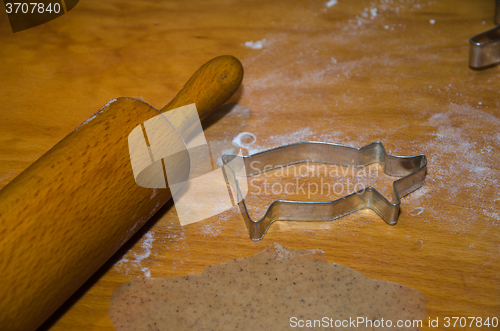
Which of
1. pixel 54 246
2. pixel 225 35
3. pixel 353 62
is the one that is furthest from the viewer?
pixel 225 35

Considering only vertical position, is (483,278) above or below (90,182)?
below

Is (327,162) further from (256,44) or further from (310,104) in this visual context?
(256,44)

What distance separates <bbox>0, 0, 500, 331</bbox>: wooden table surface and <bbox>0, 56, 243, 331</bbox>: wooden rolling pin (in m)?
0.09

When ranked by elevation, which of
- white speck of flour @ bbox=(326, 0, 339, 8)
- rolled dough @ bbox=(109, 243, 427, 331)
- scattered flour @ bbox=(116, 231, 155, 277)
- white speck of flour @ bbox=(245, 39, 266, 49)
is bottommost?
rolled dough @ bbox=(109, 243, 427, 331)

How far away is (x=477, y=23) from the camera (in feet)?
4.54

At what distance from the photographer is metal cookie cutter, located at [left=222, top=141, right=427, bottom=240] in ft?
2.86

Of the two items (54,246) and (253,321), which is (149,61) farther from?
(253,321)

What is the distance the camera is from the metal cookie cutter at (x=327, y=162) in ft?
2.86

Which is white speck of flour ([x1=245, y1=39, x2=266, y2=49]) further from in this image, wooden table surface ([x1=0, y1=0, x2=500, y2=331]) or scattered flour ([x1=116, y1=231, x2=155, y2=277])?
scattered flour ([x1=116, y1=231, x2=155, y2=277])

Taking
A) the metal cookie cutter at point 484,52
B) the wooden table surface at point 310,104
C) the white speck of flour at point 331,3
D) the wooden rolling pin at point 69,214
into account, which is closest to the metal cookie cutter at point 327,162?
the wooden table surface at point 310,104

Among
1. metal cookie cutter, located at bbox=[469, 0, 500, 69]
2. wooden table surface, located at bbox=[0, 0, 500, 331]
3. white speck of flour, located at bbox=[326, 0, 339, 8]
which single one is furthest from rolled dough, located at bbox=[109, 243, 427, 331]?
white speck of flour, located at bbox=[326, 0, 339, 8]

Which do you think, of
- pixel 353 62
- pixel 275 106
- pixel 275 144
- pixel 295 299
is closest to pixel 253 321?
pixel 295 299

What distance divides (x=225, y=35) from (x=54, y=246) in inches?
37.0

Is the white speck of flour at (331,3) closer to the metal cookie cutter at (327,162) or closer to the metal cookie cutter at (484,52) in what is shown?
the metal cookie cutter at (484,52)
